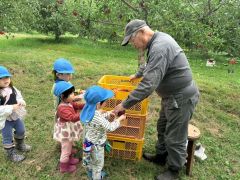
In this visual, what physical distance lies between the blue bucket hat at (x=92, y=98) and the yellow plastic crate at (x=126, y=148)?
91cm

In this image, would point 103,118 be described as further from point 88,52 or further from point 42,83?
point 88,52

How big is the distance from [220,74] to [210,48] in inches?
249

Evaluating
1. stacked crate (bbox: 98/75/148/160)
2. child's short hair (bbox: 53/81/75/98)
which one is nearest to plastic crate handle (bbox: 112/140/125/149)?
stacked crate (bbox: 98/75/148/160)

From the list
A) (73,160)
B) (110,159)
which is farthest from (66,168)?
(110,159)

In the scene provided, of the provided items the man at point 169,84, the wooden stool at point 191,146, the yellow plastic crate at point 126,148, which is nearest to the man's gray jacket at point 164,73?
the man at point 169,84

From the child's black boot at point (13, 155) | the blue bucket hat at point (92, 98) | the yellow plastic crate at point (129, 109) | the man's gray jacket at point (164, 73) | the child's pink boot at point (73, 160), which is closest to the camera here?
the man's gray jacket at point (164, 73)

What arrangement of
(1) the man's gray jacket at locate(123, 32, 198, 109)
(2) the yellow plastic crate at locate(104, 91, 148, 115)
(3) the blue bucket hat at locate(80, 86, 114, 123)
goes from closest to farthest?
(1) the man's gray jacket at locate(123, 32, 198, 109)
(3) the blue bucket hat at locate(80, 86, 114, 123)
(2) the yellow plastic crate at locate(104, 91, 148, 115)

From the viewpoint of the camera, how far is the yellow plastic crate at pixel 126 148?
4.45 meters

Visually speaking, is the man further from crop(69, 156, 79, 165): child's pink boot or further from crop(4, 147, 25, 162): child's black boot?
crop(4, 147, 25, 162): child's black boot

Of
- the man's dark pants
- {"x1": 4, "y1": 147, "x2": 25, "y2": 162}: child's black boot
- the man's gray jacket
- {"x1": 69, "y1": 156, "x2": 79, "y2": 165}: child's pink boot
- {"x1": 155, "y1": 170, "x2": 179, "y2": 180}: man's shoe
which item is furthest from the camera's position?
{"x1": 4, "y1": 147, "x2": 25, "y2": 162}: child's black boot

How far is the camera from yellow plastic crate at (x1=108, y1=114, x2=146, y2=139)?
4.25m

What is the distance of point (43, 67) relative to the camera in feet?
30.5

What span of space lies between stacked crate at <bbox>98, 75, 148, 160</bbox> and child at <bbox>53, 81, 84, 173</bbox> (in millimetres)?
433

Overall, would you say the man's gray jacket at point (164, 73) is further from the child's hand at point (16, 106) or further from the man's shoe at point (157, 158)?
the child's hand at point (16, 106)
